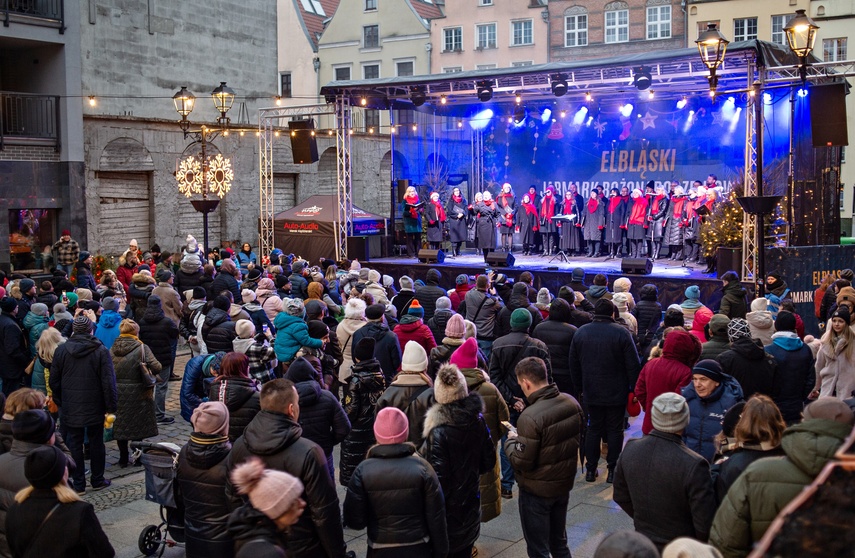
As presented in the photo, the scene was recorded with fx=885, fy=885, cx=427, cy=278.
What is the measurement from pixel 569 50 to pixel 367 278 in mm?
32886

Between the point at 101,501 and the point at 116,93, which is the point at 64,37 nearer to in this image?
the point at 116,93

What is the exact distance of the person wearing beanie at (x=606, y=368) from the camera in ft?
25.9

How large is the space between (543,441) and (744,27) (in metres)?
38.9

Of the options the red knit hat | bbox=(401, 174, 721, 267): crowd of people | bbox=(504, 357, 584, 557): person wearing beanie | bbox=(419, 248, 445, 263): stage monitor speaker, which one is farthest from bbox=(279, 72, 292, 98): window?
bbox=(504, 357, 584, 557): person wearing beanie

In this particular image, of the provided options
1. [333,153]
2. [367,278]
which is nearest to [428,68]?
[333,153]

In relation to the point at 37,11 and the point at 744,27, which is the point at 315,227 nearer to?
the point at 37,11

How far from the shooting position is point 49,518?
4.32 metres

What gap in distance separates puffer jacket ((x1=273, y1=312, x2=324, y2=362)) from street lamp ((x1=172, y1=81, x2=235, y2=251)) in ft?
32.5

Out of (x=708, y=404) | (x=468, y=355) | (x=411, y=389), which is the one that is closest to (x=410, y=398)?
(x=411, y=389)

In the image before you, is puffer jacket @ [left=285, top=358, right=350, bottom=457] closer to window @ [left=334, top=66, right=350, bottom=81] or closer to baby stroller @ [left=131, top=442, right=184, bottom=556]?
baby stroller @ [left=131, top=442, right=184, bottom=556]

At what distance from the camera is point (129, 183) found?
82.2 ft

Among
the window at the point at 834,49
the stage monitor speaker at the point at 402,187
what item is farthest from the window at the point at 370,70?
the stage monitor speaker at the point at 402,187

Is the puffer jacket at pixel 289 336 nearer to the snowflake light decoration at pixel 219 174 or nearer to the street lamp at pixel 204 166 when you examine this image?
the street lamp at pixel 204 166

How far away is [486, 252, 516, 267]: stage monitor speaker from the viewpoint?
20.0 meters
